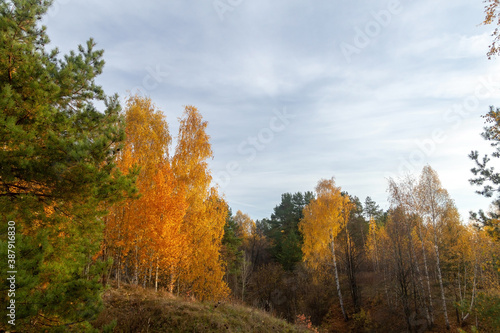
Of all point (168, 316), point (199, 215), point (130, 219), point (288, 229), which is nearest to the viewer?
Result: point (168, 316)

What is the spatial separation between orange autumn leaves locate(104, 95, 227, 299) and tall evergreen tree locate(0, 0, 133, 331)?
16.4 ft

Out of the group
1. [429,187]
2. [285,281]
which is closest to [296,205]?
Result: [285,281]

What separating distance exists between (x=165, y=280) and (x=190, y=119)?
31.7 ft

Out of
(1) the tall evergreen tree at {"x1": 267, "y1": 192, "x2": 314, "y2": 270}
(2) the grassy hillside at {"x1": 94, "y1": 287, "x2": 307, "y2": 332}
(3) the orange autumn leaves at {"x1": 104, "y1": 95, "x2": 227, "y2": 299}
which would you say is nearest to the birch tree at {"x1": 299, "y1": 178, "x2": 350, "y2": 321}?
(1) the tall evergreen tree at {"x1": 267, "y1": 192, "x2": 314, "y2": 270}

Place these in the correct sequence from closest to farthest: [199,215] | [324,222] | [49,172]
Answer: [49,172] < [199,215] < [324,222]

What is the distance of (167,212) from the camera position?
1115cm

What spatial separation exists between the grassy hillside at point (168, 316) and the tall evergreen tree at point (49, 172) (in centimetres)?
336

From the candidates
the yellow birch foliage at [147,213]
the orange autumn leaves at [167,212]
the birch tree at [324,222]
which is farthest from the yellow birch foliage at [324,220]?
the yellow birch foliage at [147,213]

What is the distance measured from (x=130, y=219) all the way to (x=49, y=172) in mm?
6117

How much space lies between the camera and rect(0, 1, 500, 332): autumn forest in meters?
4.49

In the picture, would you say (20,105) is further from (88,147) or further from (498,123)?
(498,123)

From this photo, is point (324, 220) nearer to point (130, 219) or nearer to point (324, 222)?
point (324, 222)

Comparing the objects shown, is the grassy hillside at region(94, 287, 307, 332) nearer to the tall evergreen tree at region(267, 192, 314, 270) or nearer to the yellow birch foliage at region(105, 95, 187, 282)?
the yellow birch foliage at region(105, 95, 187, 282)

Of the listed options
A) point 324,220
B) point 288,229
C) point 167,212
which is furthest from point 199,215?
point 288,229
